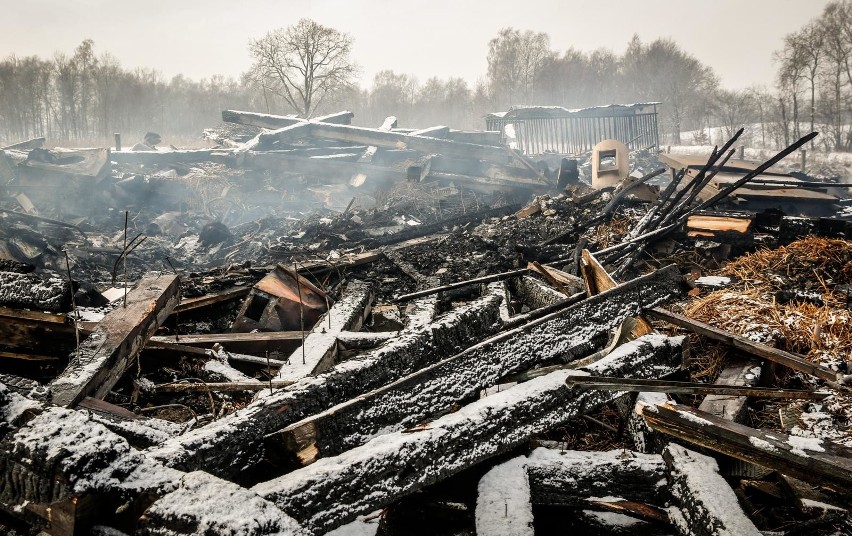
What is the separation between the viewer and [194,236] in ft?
40.4

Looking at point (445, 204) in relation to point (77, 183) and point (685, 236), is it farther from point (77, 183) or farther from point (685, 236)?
point (77, 183)

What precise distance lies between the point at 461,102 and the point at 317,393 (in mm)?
75224

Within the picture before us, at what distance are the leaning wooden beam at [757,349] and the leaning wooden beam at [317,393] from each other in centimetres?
104

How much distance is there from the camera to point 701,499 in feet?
5.26

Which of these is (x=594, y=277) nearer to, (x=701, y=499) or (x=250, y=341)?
(x=701, y=499)

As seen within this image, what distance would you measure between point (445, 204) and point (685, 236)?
7512mm

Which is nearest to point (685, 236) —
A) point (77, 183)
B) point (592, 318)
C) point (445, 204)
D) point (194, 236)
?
point (592, 318)

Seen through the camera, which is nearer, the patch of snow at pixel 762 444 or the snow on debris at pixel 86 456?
the snow on debris at pixel 86 456

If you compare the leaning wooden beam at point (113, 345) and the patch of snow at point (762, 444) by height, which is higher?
the leaning wooden beam at point (113, 345)

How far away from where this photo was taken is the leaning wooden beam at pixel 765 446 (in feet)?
5.16

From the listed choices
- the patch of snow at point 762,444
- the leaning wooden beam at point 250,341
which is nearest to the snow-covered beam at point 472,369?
the patch of snow at point 762,444

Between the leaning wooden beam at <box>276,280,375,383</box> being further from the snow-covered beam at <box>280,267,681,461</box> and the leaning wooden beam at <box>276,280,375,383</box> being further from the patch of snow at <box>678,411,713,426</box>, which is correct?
the patch of snow at <box>678,411,713,426</box>

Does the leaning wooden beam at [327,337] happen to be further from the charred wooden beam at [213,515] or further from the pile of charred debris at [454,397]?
the charred wooden beam at [213,515]

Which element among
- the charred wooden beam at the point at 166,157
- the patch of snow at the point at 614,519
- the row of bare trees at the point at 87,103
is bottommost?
the patch of snow at the point at 614,519
